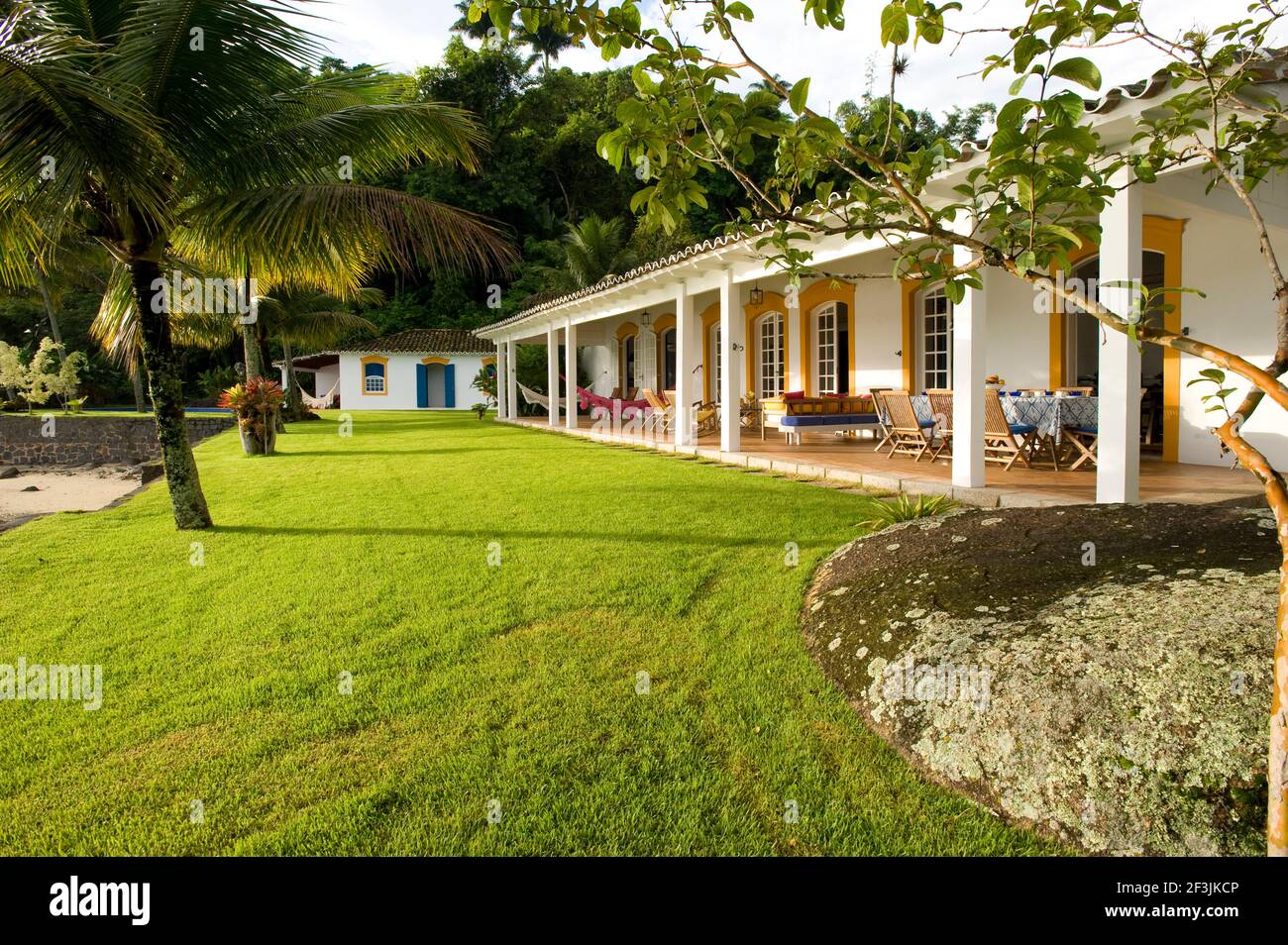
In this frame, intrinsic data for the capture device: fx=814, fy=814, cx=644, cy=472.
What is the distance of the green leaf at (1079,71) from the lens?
1.67 m

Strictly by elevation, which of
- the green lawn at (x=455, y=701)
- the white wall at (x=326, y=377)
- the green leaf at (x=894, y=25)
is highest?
the white wall at (x=326, y=377)

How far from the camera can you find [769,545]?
18.8ft

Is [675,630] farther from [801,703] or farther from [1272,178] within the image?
[1272,178]

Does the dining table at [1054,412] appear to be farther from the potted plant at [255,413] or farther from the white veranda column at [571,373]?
the potted plant at [255,413]

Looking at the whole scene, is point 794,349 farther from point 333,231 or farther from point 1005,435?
point 333,231

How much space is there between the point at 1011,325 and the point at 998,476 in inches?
136

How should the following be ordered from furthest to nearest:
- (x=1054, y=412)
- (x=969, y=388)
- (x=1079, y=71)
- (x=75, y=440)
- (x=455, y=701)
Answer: (x=75, y=440) < (x=1054, y=412) < (x=969, y=388) < (x=455, y=701) < (x=1079, y=71)

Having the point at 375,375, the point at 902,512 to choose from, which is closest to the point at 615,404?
the point at 902,512

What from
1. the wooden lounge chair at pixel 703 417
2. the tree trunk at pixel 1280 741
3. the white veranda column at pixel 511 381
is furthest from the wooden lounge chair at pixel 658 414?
the tree trunk at pixel 1280 741

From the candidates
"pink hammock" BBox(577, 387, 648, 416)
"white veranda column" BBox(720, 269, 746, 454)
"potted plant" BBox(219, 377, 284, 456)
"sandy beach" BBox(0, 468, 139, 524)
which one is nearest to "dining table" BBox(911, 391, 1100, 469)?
"white veranda column" BBox(720, 269, 746, 454)

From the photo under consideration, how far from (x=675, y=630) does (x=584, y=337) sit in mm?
20287

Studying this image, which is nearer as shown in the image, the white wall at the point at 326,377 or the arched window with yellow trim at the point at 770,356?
the arched window with yellow trim at the point at 770,356

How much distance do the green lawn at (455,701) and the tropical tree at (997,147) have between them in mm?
1500

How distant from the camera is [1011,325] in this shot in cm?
1060
